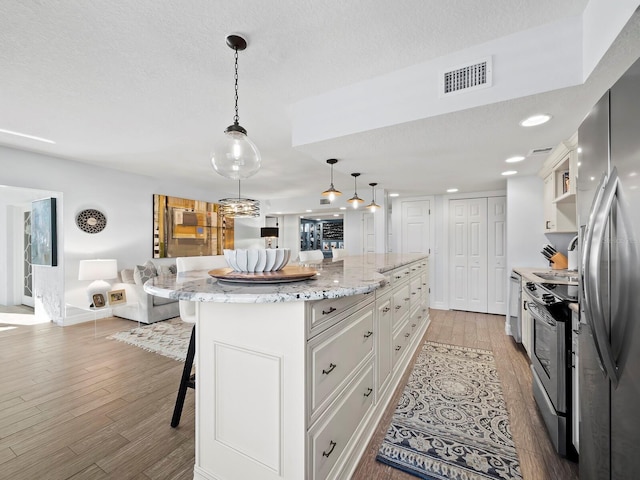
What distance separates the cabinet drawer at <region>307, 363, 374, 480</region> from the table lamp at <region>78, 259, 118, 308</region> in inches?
164

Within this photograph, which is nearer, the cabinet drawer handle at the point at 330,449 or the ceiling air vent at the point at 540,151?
the cabinet drawer handle at the point at 330,449

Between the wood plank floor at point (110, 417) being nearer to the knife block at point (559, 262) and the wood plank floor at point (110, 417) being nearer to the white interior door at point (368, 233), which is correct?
the knife block at point (559, 262)

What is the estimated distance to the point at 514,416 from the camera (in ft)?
6.49

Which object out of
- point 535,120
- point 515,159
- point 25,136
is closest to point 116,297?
point 25,136

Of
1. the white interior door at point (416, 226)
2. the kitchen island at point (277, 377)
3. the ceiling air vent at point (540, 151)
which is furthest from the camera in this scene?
the white interior door at point (416, 226)

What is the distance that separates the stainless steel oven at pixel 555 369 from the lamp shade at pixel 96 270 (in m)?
5.22

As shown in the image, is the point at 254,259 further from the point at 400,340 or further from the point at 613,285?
the point at 400,340

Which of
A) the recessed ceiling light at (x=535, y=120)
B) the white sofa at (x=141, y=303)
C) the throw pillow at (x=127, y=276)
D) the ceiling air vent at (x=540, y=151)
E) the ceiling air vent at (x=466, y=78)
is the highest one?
the ceiling air vent at (x=466, y=78)

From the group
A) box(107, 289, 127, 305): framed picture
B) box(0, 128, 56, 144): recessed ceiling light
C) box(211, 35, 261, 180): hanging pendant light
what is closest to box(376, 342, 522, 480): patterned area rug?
Answer: box(211, 35, 261, 180): hanging pendant light

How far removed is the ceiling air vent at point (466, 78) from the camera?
1.75 m

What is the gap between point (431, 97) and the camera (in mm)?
1929

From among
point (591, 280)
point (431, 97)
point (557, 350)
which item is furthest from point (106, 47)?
point (557, 350)

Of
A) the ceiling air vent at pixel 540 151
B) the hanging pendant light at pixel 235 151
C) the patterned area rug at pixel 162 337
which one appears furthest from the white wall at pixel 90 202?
the ceiling air vent at pixel 540 151

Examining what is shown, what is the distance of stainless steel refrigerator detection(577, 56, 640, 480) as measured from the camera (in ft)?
2.76
